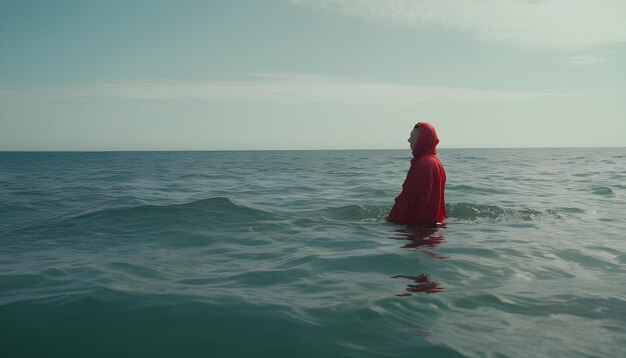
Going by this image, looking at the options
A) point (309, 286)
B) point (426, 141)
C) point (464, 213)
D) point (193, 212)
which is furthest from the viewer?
point (464, 213)

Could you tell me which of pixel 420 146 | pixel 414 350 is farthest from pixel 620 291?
→ pixel 420 146

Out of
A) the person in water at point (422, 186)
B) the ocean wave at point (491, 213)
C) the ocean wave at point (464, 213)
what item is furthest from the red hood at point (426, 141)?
the ocean wave at point (491, 213)

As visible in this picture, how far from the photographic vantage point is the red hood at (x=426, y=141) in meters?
8.81

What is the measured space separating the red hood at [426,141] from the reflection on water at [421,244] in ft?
4.74

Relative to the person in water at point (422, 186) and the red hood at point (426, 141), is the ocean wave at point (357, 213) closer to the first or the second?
the person in water at point (422, 186)

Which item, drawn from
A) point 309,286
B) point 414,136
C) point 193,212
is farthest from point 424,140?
point 193,212

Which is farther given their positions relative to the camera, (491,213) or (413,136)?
(491,213)

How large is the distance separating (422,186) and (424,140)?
941 mm

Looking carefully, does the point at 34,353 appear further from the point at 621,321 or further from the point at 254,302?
the point at 621,321

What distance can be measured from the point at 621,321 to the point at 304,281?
3054mm

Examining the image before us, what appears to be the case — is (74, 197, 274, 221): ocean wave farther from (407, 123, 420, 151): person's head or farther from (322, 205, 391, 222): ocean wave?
(407, 123, 420, 151): person's head

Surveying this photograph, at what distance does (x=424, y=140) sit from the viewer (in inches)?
347

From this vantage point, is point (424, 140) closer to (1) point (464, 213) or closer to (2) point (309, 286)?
(1) point (464, 213)

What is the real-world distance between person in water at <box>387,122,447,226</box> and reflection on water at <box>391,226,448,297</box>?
0.81ft
